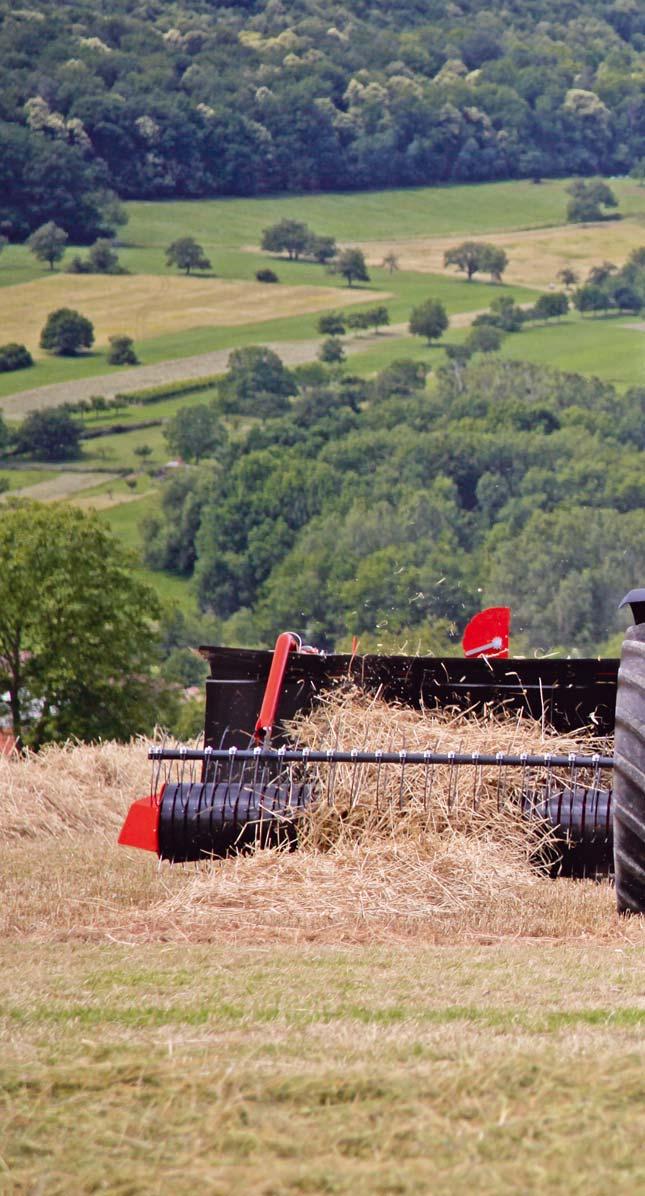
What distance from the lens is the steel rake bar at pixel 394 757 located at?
23.3 feet

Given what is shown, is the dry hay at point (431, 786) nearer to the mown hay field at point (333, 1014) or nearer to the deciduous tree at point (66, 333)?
the mown hay field at point (333, 1014)

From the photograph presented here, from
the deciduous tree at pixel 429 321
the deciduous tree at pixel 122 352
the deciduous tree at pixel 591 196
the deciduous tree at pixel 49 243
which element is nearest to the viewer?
the deciduous tree at pixel 122 352

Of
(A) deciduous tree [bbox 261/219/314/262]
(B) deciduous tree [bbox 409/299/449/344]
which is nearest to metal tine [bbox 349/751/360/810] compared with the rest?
(B) deciduous tree [bbox 409/299/449/344]

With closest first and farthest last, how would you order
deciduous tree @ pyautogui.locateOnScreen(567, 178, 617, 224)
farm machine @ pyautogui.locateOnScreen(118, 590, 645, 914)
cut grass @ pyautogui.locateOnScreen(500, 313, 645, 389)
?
farm machine @ pyautogui.locateOnScreen(118, 590, 645, 914) → cut grass @ pyautogui.locateOnScreen(500, 313, 645, 389) → deciduous tree @ pyautogui.locateOnScreen(567, 178, 617, 224)

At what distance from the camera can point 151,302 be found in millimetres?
116688

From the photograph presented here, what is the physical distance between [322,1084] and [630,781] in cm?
244

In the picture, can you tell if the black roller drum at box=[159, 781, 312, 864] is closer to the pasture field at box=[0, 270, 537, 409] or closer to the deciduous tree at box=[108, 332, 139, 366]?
the pasture field at box=[0, 270, 537, 409]

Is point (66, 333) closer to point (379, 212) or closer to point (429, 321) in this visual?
point (429, 321)

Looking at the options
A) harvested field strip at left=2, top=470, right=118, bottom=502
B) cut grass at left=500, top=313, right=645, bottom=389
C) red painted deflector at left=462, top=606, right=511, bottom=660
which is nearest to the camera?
red painted deflector at left=462, top=606, right=511, bottom=660

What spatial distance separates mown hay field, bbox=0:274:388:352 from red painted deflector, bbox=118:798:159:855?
349 feet

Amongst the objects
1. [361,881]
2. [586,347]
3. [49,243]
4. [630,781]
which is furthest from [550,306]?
[630,781]

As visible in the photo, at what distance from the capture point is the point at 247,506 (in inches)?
3511

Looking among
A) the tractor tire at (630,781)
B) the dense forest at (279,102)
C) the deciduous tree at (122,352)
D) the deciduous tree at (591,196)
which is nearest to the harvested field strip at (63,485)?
the deciduous tree at (122,352)

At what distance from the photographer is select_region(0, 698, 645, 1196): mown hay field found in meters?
3.23
